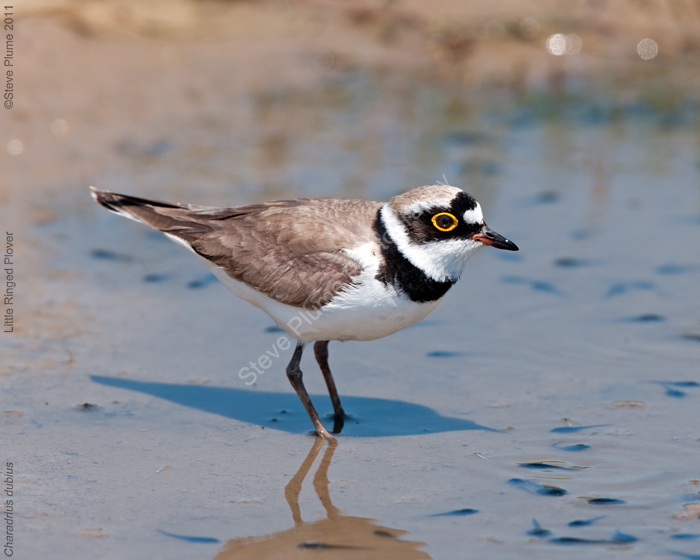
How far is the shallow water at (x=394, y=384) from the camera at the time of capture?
487 cm

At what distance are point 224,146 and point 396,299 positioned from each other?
18.6 feet

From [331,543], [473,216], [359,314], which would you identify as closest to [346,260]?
[359,314]

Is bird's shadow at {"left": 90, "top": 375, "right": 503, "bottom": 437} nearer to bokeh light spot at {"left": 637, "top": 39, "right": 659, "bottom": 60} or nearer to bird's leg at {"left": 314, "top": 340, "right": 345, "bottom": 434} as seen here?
bird's leg at {"left": 314, "top": 340, "right": 345, "bottom": 434}

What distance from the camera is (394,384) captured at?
665 centimetres

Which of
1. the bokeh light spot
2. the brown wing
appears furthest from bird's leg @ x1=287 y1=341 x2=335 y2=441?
the bokeh light spot

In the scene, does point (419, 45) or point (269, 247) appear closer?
point (269, 247)

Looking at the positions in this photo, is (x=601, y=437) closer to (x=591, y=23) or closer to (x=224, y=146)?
(x=224, y=146)

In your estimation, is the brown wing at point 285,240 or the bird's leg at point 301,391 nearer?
the brown wing at point 285,240

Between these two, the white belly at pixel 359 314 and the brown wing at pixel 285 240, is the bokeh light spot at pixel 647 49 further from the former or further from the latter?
the white belly at pixel 359 314

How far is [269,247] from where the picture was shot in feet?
20.4

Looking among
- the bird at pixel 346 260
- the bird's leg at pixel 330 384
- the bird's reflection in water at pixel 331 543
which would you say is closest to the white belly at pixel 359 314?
the bird at pixel 346 260

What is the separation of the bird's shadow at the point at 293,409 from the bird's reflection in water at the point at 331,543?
1169mm

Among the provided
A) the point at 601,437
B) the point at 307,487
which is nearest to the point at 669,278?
the point at 601,437

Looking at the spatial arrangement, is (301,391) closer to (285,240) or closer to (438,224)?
(285,240)
